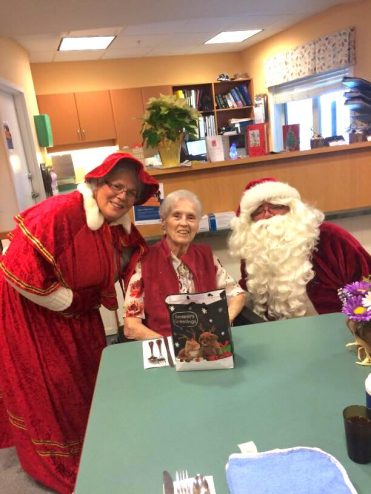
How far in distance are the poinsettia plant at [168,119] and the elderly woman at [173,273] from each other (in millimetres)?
568

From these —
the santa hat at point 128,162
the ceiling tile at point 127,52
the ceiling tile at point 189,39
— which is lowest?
A: the santa hat at point 128,162

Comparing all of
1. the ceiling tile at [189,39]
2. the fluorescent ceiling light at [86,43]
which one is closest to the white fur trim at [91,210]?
the fluorescent ceiling light at [86,43]

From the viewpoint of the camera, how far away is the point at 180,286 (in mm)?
1843

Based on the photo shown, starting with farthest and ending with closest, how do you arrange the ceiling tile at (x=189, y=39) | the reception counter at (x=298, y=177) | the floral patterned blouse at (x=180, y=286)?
the ceiling tile at (x=189, y=39)
the reception counter at (x=298, y=177)
the floral patterned blouse at (x=180, y=286)

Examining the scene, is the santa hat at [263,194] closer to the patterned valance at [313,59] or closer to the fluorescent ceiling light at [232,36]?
the patterned valance at [313,59]

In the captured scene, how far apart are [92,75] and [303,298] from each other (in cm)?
565

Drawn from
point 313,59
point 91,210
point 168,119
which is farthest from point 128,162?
point 313,59

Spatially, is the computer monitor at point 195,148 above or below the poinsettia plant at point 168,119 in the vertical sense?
below

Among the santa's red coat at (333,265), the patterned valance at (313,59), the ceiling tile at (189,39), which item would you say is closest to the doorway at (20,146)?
the ceiling tile at (189,39)

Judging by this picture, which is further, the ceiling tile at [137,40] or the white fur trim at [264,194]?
the ceiling tile at [137,40]

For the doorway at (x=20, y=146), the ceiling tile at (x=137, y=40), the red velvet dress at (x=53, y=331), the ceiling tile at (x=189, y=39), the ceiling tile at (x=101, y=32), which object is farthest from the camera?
the ceiling tile at (x=189, y=39)

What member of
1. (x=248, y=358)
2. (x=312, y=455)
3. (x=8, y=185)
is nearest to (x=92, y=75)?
(x=8, y=185)

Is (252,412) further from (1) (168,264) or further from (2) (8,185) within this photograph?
(2) (8,185)

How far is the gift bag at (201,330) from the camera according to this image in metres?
1.21
